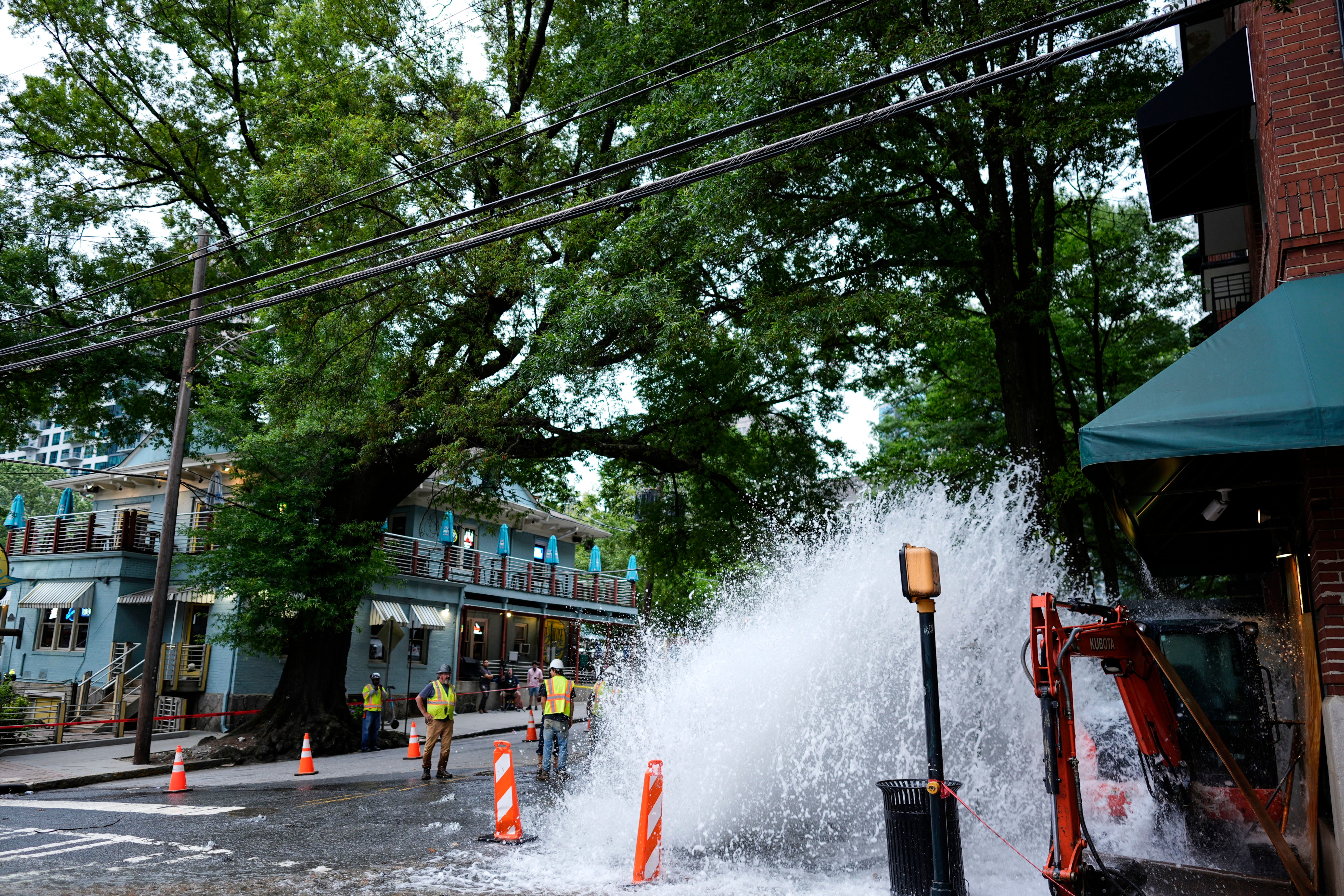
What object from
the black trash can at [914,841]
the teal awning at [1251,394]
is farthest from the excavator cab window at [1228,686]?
the black trash can at [914,841]

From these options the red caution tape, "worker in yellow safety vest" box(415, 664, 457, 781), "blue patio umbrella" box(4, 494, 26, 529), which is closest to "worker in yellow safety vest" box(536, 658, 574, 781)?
"worker in yellow safety vest" box(415, 664, 457, 781)

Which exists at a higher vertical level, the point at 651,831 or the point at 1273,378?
the point at 1273,378

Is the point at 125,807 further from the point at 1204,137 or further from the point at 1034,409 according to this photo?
the point at 1204,137

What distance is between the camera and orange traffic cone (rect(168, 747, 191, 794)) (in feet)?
47.3

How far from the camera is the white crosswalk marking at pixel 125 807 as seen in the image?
482 inches

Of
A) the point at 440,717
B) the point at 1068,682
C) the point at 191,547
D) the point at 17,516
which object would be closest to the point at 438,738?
the point at 440,717

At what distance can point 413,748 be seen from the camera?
64.8 feet

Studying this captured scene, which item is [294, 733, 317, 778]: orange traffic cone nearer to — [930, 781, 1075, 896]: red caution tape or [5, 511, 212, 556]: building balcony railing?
[5, 511, 212, 556]: building balcony railing

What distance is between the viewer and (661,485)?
73.8ft

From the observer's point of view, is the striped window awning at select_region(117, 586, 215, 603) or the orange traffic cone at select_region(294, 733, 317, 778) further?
the striped window awning at select_region(117, 586, 215, 603)

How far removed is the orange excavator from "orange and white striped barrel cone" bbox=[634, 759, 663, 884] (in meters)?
3.38

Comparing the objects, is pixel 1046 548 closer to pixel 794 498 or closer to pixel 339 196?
pixel 794 498

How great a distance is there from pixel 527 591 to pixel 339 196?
91.9 ft

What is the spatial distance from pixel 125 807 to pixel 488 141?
11.4m
